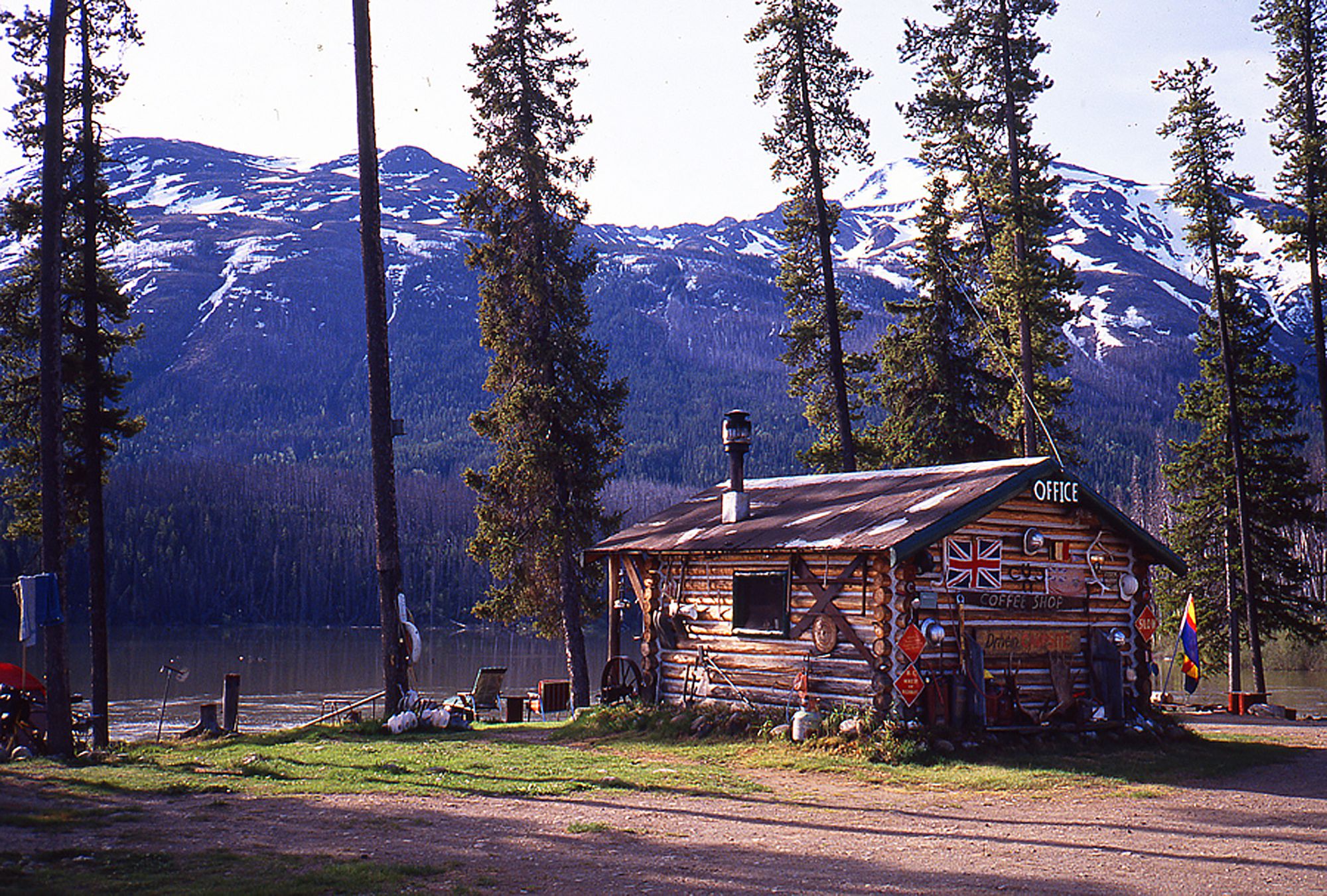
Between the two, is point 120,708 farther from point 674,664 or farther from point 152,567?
point 152,567

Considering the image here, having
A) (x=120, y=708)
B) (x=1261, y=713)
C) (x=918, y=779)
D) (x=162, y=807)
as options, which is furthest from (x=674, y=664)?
(x=120, y=708)

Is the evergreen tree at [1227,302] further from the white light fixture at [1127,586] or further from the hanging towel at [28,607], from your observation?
the hanging towel at [28,607]

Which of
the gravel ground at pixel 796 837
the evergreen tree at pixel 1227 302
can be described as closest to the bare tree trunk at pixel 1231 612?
the evergreen tree at pixel 1227 302

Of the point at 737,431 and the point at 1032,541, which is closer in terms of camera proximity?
the point at 1032,541

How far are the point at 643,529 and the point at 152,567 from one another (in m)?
105

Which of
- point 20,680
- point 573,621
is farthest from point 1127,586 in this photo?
point 20,680

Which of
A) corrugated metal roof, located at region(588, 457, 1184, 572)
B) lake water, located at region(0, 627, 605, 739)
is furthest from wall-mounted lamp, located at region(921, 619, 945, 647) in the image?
lake water, located at region(0, 627, 605, 739)

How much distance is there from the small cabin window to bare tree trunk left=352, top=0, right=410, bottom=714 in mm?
6005

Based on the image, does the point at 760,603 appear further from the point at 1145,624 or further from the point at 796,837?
the point at 796,837

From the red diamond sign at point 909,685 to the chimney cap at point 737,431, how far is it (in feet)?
19.7

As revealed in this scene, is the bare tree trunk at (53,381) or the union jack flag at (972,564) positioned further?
the union jack flag at (972,564)

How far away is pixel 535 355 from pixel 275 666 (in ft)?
155

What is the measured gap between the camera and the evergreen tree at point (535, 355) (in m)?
27.2

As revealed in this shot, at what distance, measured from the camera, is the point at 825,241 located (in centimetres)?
3027
